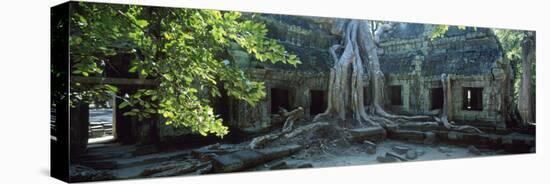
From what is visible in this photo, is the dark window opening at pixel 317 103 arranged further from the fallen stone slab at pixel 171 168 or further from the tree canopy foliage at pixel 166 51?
the fallen stone slab at pixel 171 168

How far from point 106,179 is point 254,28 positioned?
256 centimetres

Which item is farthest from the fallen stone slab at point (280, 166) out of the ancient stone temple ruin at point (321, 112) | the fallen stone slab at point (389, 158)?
the fallen stone slab at point (389, 158)

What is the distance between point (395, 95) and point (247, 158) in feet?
9.20

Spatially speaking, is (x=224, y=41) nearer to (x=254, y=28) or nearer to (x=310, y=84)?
(x=254, y=28)

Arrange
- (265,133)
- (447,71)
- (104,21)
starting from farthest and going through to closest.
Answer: (447,71), (265,133), (104,21)

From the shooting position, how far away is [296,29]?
7.84 meters

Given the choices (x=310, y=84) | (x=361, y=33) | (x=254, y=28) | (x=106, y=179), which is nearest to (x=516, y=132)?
(x=361, y=33)

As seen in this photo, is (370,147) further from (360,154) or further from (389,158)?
(389,158)

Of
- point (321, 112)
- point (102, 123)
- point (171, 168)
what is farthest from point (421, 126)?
point (102, 123)

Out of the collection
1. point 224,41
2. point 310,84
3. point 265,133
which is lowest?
point 265,133

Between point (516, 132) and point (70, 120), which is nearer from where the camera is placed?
point (70, 120)

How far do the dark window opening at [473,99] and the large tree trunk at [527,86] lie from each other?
93cm

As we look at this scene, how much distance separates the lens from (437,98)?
9.00 meters

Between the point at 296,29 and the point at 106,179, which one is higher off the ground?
the point at 296,29
